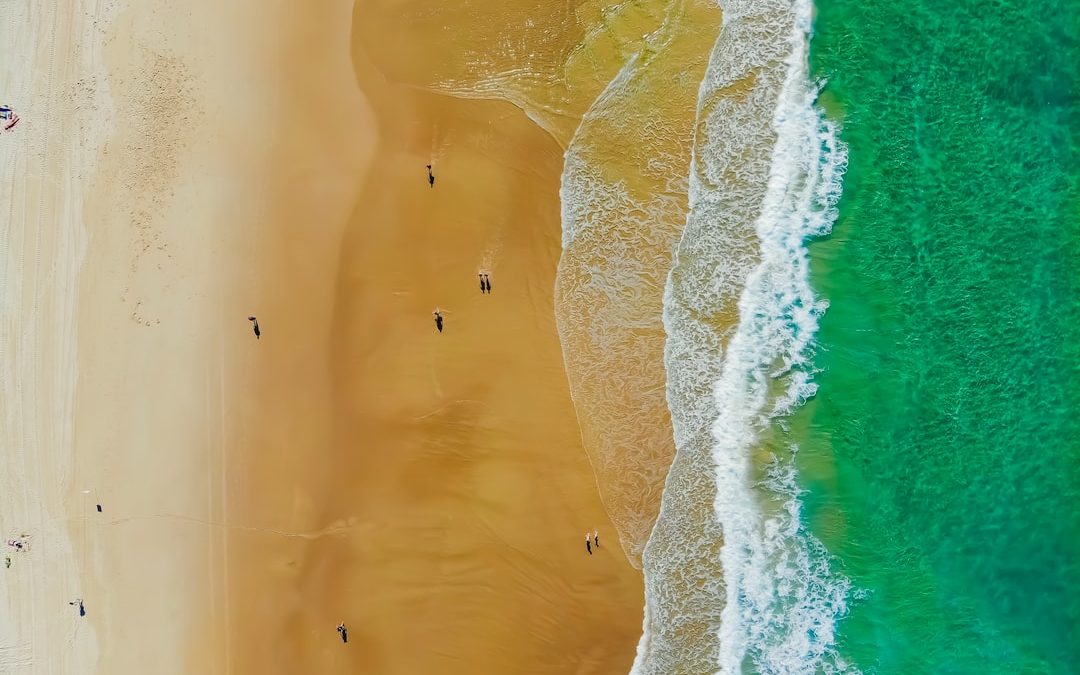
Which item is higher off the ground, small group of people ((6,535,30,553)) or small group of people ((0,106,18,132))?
small group of people ((0,106,18,132))

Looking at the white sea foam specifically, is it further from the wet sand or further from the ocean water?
the wet sand

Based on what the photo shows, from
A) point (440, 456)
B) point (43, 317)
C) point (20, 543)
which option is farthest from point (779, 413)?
point (20, 543)

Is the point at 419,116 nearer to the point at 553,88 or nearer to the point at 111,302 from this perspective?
the point at 553,88

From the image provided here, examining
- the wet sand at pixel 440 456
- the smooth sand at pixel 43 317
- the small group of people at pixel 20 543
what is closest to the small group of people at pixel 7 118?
the smooth sand at pixel 43 317

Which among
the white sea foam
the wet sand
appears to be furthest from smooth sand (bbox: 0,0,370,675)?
the white sea foam

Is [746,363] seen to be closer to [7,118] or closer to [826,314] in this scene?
[826,314]

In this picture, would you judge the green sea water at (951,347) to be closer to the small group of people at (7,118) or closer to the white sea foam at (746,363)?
the white sea foam at (746,363)
